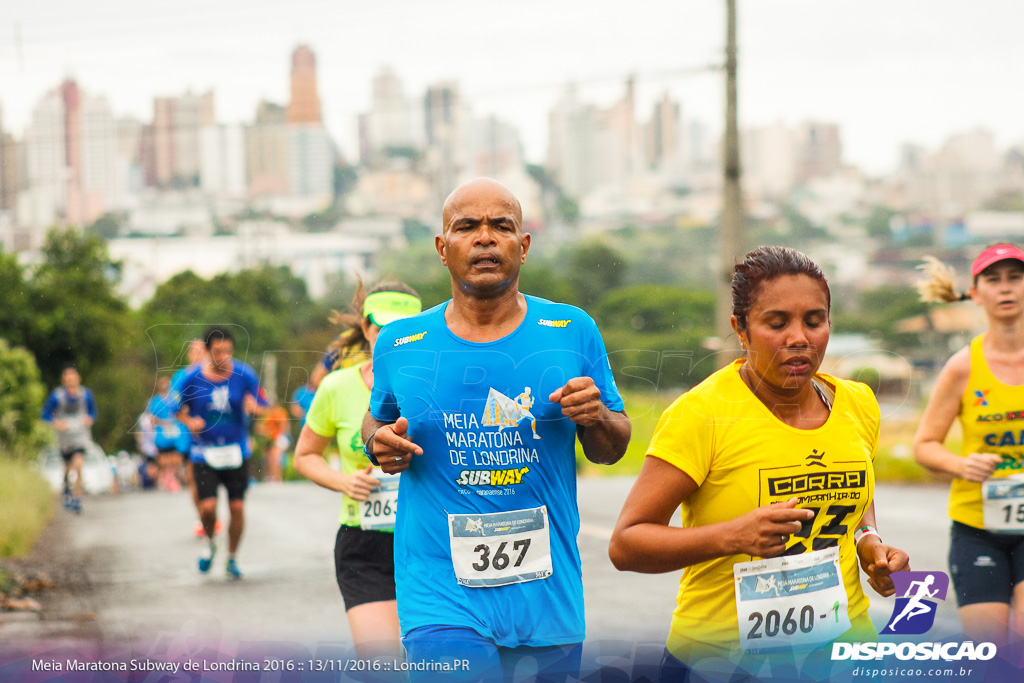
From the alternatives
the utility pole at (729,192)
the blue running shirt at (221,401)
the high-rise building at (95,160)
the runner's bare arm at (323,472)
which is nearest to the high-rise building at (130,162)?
the high-rise building at (95,160)

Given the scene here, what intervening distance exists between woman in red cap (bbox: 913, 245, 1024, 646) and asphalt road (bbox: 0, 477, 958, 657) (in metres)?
0.25

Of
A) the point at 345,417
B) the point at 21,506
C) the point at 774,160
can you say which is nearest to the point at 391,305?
the point at 345,417

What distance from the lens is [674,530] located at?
2.79 meters

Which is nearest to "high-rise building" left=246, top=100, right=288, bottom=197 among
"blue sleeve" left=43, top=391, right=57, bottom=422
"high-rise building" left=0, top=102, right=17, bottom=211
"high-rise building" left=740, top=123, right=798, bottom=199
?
"high-rise building" left=0, top=102, right=17, bottom=211

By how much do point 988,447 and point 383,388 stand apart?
8.81 feet

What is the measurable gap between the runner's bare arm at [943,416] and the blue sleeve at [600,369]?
197cm

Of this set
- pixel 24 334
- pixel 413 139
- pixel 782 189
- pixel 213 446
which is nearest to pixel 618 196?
pixel 413 139

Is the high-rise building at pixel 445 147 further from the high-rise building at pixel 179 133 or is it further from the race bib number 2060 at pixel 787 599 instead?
the race bib number 2060 at pixel 787 599

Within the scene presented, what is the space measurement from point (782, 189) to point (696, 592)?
79675 mm

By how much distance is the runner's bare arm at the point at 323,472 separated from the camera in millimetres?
4551

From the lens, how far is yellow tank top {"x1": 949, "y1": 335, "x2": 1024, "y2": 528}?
457cm

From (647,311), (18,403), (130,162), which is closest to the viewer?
(647,311)

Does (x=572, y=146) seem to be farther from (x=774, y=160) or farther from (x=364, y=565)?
(x=364, y=565)

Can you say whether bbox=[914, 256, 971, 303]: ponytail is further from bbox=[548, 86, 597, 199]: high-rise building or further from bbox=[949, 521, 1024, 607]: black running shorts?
bbox=[548, 86, 597, 199]: high-rise building
